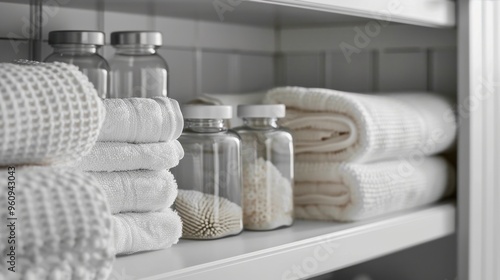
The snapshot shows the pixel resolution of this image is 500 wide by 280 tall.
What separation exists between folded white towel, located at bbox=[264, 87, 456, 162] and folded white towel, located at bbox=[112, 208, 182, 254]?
274mm

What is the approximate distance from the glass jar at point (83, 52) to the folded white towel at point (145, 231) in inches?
6.2

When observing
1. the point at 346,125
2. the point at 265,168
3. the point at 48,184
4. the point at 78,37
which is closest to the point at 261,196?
the point at 265,168

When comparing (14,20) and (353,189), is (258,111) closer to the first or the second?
(353,189)

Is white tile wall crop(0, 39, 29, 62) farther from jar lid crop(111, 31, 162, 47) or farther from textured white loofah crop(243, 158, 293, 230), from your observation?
textured white loofah crop(243, 158, 293, 230)

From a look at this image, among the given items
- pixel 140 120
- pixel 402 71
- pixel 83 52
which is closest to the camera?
pixel 140 120

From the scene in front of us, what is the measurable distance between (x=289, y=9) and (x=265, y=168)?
212 millimetres

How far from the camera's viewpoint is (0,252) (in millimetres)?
469

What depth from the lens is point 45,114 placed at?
0.49m

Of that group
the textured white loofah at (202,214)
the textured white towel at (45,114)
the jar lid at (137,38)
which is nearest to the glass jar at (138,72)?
the jar lid at (137,38)

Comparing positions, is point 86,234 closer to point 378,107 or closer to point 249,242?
point 249,242

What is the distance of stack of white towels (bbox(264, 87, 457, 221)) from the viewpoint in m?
0.91

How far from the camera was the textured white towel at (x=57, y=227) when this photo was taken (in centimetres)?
47

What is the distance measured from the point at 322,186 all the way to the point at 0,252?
0.52 metres

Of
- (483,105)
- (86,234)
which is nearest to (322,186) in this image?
(483,105)
